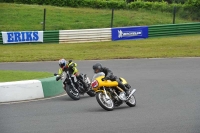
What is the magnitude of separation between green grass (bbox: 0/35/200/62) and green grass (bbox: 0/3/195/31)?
512cm

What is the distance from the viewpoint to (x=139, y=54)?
85.5ft

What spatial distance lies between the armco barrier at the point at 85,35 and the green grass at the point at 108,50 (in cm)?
81

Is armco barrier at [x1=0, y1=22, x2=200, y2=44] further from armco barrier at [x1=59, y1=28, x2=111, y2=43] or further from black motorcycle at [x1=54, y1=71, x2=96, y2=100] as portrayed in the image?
black motorcycle at [x1=54, y1=71, x2=96, y2=100]

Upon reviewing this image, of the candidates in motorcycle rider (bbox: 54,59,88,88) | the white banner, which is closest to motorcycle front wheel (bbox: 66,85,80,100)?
motorcycle rider (bbox: 54,59,88,88)

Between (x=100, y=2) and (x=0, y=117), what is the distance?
32926 millimetres

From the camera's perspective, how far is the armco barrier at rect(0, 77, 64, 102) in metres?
13.4

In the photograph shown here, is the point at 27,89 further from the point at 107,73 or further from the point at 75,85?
the point at 107,73

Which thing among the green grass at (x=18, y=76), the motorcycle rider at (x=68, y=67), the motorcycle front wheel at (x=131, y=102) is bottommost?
the green grass at (x=18, y=76)

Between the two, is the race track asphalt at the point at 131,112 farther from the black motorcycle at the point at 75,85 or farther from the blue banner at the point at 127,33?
the blue banner at the point at 127,33

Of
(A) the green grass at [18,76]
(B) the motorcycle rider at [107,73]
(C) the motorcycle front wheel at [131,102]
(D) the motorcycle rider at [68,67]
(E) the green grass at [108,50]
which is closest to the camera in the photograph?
(B) the motorcycle rider at [107,73]

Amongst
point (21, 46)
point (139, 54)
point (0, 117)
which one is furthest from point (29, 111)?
point (21, 46)

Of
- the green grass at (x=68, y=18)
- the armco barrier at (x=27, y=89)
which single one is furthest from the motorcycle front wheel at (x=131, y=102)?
the green grass at (x=68, y=18)

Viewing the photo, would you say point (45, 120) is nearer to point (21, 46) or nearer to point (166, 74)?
point (166, 74)

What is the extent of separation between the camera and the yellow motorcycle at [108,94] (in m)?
12.0
